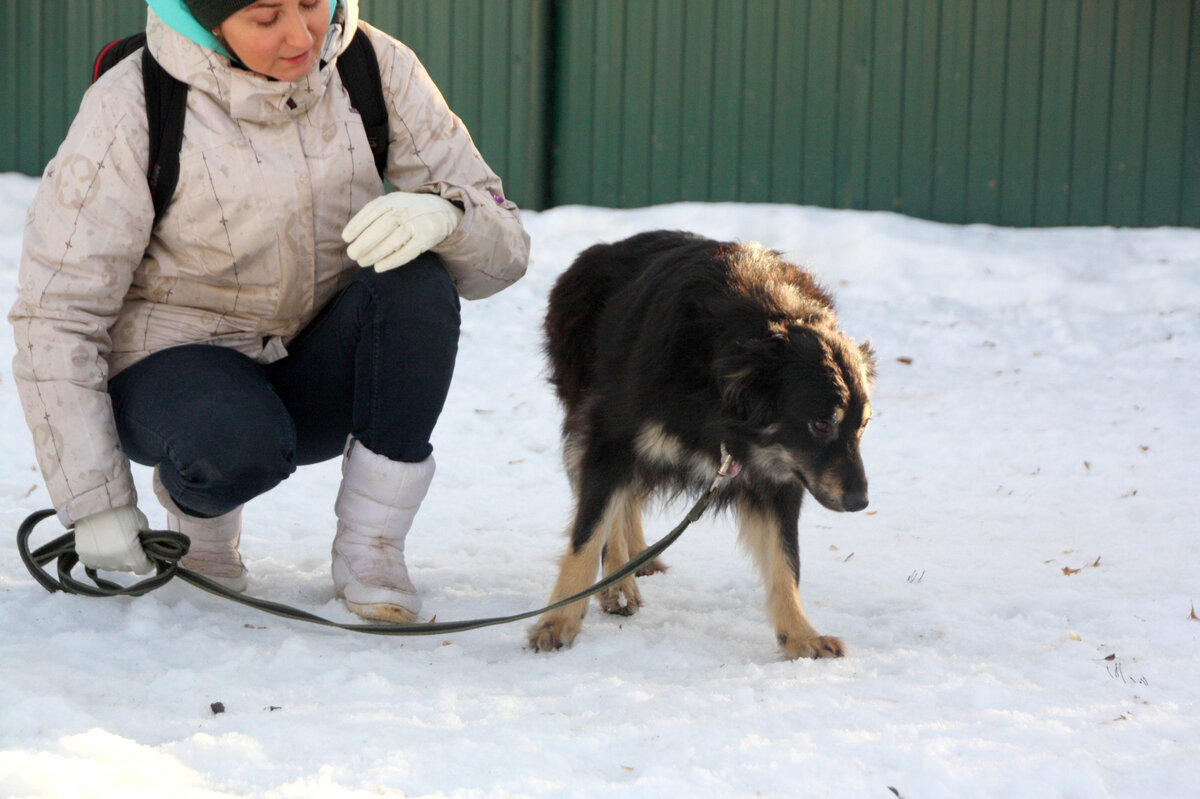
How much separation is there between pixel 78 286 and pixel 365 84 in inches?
31.6

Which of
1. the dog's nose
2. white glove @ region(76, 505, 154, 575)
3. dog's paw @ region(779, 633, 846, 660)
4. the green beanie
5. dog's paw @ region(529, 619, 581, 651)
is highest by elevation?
the green beanie

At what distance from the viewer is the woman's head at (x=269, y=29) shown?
7.55 feet

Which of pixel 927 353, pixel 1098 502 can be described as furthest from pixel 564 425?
pixel 927 353

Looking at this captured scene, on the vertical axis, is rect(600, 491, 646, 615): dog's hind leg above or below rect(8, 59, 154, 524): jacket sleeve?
below

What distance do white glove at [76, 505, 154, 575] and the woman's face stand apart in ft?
3.29

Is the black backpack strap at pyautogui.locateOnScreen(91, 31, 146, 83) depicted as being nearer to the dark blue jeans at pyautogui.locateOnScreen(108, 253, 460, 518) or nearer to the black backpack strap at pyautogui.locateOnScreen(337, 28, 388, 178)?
the black backpack strap at pyautogui.locateOnScreen(337, 28, 388, 178)

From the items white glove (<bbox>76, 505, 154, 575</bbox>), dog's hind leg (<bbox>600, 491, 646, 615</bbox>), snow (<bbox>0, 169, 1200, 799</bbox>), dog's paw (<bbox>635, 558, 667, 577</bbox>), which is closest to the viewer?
snow (<bbox>0, 169, 1200, 799</bbox>)

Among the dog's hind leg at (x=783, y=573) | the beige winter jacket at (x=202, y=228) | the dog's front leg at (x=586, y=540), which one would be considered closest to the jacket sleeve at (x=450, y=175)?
the beige winter jacket at (x=202, y=228)

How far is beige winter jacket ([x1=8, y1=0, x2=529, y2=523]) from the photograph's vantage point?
2348 mm

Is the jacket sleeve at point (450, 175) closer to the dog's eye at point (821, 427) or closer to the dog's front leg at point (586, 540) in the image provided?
the dog's front leg at point (586, 540)

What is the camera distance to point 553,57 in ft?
27.7

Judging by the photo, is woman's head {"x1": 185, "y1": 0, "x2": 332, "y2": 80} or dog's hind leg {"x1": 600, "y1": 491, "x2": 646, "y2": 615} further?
dog's hind leg {"x1": 600, "y1": 491, "x2": 646, "y2": 615}

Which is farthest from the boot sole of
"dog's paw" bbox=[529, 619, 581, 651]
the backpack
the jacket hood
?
the jacket hood

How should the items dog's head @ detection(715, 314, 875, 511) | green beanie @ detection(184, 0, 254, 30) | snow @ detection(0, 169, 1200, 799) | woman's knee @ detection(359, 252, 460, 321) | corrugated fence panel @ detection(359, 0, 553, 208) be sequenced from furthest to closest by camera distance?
corrugated fence panel @ detection(359, 0, 553, 208), woman's knee @ detection(359, 252, 460, 321), dog's head @ detection(715, 314, 875, 511), green beanie @ detection(184, 0, 254, 30), snow @ detection(0, 169, 1200, 799)
